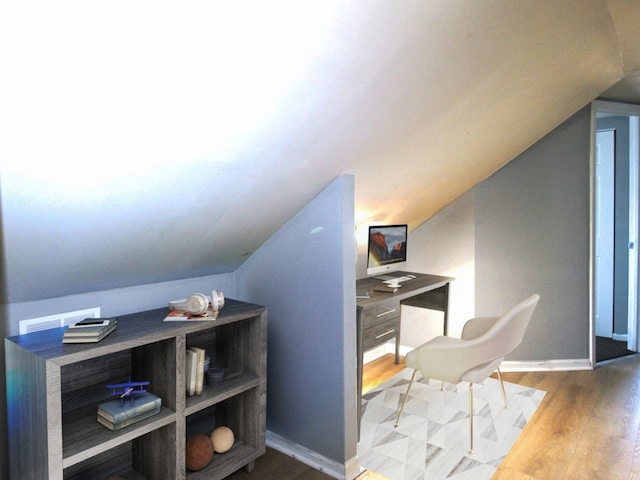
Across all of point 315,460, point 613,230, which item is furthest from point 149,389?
point 613,230

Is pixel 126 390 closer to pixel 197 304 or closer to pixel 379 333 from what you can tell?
pixel 197 304

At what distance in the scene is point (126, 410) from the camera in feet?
5.73

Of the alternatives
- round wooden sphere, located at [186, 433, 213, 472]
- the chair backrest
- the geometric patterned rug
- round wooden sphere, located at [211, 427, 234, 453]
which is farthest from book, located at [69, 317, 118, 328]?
the chair backrest

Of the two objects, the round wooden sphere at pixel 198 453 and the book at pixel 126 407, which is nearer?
the book at pixel 126 407

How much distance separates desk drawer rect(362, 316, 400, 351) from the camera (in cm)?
267

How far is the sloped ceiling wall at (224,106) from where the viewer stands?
1048 millimetres

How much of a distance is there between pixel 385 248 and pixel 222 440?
170 centimetres

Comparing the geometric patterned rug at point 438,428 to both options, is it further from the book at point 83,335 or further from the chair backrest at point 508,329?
the book at point 83,335

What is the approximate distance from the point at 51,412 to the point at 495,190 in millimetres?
3231

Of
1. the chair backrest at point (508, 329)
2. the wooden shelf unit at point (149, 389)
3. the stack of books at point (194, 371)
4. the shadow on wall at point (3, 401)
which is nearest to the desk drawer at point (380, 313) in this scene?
the chair backrest at point (508, 329)

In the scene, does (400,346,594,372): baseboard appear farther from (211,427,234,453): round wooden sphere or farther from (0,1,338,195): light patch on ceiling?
(0,1,338,195): light patch on ceiling

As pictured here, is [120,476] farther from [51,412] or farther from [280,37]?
[280,37]

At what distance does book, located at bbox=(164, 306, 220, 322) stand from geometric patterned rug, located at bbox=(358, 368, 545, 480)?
1.15 m

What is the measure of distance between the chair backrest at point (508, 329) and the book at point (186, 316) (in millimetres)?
1450
